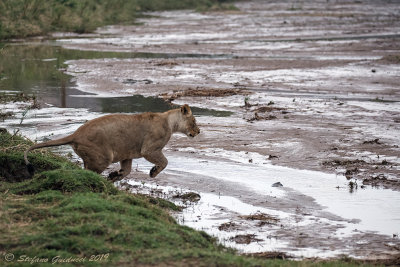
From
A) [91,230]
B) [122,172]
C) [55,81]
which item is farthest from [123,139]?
[55,81]

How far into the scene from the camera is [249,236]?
8.41m

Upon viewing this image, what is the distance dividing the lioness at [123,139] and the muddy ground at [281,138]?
70 cm

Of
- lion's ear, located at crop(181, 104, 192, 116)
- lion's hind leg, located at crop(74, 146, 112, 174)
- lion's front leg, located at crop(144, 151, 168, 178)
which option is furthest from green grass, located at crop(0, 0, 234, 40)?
lion's hind leg, located at crop(74, 146, 112, 174)

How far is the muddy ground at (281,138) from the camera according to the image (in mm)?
A: 8906

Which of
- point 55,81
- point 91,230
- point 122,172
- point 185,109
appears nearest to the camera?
point 91,230

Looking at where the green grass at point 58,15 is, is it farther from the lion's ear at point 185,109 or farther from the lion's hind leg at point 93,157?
the lion's hind leg at point 93,157

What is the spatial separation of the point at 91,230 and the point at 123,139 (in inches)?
116

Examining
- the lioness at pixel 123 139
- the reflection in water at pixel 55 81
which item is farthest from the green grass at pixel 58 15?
the lioness at pixel 123 139

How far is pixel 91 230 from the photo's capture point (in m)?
6.95

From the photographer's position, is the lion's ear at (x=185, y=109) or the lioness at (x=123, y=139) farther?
the lion's ear at (x=185, y=109)

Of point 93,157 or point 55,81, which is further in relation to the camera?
point 55,81

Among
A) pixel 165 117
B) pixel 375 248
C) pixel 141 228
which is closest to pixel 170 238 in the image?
pixel 141 228

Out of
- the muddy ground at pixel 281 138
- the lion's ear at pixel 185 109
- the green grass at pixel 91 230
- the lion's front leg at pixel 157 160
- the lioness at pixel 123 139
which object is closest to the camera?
the green grass at pixel 91 230

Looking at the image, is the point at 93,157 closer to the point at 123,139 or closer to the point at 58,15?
the point at 123,139
